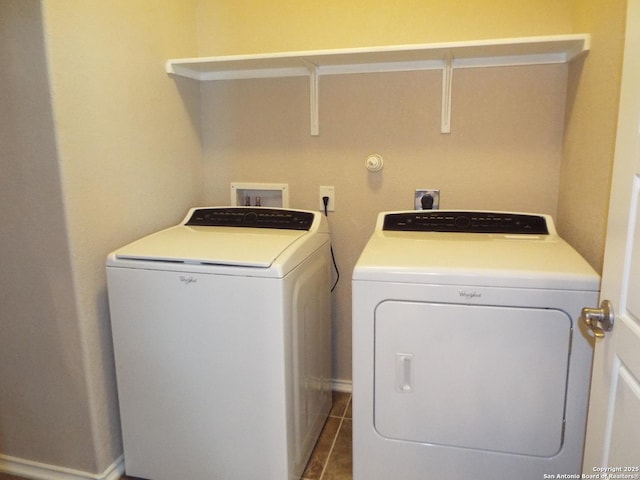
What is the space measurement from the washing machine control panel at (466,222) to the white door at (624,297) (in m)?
0.75

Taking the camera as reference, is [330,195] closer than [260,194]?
Yes

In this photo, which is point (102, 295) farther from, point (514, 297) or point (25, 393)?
point (514, 297)

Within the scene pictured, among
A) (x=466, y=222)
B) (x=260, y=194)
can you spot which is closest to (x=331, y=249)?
(x=260, y=194)

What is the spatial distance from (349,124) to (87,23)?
112 centimetres

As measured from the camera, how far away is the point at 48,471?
1.84m

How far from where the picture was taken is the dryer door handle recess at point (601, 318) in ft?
3.55

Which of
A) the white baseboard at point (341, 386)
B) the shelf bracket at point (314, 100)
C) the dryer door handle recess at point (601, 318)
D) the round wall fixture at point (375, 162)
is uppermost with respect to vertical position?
the shelf bracket at point (314, 100)

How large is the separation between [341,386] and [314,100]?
144 centimetres

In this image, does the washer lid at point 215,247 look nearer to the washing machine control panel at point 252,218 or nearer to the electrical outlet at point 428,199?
the washing machine control panel at point 252,218

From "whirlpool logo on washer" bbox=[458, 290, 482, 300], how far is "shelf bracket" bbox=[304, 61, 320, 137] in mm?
1140

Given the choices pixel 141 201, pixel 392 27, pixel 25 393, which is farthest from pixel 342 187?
pixel 25 393

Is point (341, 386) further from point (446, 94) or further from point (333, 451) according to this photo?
point (446, 94)

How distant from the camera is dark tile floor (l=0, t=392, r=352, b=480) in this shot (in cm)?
191

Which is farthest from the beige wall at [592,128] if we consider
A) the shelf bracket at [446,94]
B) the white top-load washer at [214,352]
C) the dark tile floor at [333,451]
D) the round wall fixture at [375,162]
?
the dark tile floor at [333,451]
